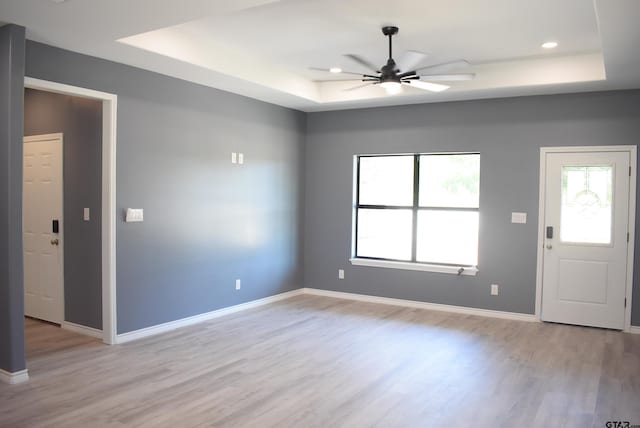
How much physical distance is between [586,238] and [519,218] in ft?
2.32

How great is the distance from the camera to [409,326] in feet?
17.3

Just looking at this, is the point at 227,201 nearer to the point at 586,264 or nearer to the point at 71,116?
the point at 71,116

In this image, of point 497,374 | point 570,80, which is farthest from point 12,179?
point 570,80

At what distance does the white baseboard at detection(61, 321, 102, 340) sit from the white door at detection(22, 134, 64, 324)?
0.14 meters

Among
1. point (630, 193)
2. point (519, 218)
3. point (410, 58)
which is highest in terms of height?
point (410, 58)

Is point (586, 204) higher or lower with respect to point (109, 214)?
higher

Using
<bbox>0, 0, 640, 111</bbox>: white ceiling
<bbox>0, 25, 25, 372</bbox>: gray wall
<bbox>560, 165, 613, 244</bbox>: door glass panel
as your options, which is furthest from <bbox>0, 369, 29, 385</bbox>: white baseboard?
<bbox>560, 165, 613, 244</bbox>: door glass panel

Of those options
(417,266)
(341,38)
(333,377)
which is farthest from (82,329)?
(417,266)

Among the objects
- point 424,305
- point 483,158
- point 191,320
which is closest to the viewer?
point 191,320

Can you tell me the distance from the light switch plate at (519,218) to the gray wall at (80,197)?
4.41 metres

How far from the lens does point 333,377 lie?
12.3ft

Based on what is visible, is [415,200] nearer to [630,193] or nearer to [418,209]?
[418,209]

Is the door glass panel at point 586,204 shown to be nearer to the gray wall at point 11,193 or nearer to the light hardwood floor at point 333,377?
the light hardwood floor at point 333,377

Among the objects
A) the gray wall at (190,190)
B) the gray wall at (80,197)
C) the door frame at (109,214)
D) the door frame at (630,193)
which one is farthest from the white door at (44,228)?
the door frame at (630,193)
